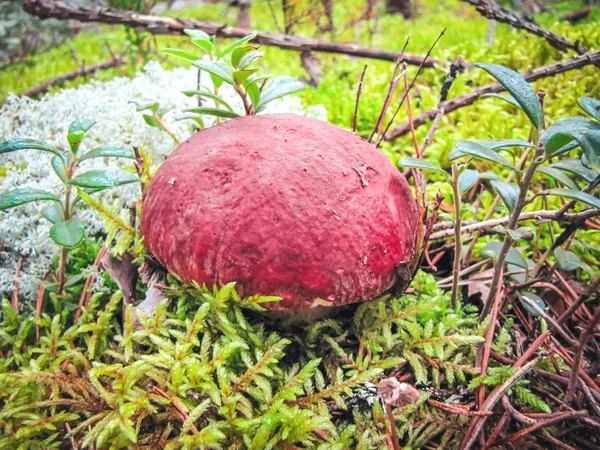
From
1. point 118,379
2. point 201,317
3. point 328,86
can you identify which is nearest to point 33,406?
point 118,379

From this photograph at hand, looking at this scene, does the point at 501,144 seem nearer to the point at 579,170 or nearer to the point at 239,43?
the point at 579,170

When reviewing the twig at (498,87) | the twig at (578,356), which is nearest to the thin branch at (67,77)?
the twig at (498,87)

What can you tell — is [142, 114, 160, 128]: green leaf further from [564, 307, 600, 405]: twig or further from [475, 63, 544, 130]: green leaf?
[564, 307, 600, 405]: twig

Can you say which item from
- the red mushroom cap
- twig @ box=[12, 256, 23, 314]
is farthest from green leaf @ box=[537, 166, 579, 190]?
twig @ box=[12, 256, 23, 314]

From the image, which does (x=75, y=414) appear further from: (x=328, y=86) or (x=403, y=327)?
(x=328, y=86)

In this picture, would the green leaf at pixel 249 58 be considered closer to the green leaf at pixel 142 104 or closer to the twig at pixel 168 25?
the green leaf at pixel 142 104

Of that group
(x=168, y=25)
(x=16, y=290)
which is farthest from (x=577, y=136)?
(x=168, y=25)
